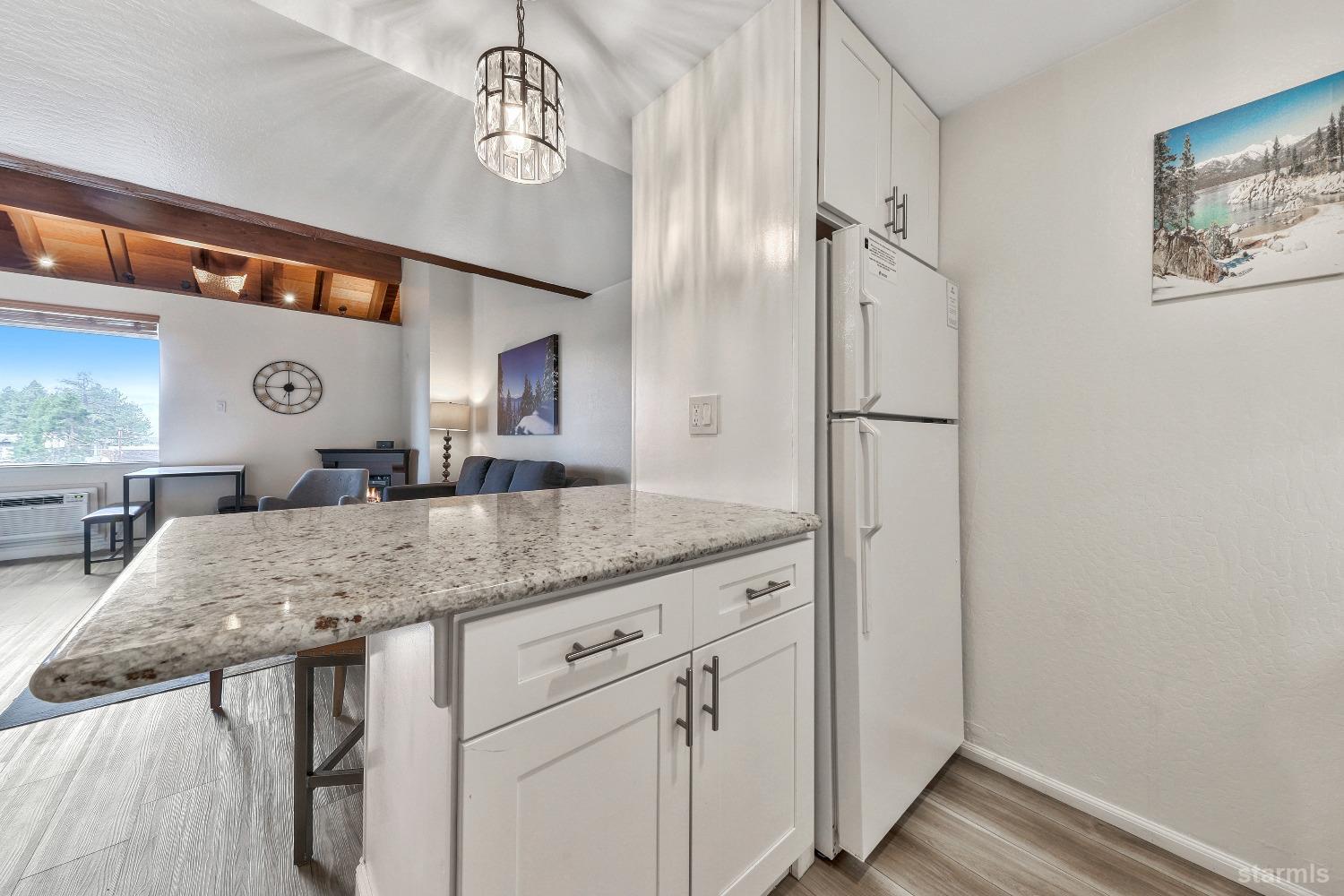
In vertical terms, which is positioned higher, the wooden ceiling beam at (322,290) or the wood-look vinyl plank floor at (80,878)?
the wooden ceiling beam at (322,290)

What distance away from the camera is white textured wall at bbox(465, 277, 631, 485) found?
3479 mm

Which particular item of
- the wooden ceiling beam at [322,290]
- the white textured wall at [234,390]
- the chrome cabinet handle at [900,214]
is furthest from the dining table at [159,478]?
the chrome cabinet handle at [900,214]

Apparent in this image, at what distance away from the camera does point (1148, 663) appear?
1.40m

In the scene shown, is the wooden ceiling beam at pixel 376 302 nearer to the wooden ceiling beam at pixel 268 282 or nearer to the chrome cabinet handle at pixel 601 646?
the wooden ceiling beam at pixel 268 282

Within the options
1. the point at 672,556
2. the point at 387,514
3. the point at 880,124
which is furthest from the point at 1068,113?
the point at 387,514

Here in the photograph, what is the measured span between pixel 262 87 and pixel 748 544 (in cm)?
195

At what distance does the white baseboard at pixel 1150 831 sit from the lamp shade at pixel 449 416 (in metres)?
5.27

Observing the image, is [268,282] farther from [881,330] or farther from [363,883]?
[881,330]

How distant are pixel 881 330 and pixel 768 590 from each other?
738 mm

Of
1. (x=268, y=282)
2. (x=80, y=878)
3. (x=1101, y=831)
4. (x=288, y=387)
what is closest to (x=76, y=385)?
(x=288, y=387)

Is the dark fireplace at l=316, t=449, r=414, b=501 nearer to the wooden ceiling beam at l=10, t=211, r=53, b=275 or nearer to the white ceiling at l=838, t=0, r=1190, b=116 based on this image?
the wooden ceiling beam at l=10, t=211, r=53, b=275

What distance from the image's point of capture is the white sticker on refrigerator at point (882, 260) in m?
1.31

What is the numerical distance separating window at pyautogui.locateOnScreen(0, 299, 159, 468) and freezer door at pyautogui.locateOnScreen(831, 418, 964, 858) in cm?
684

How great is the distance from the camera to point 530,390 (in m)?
4.52
